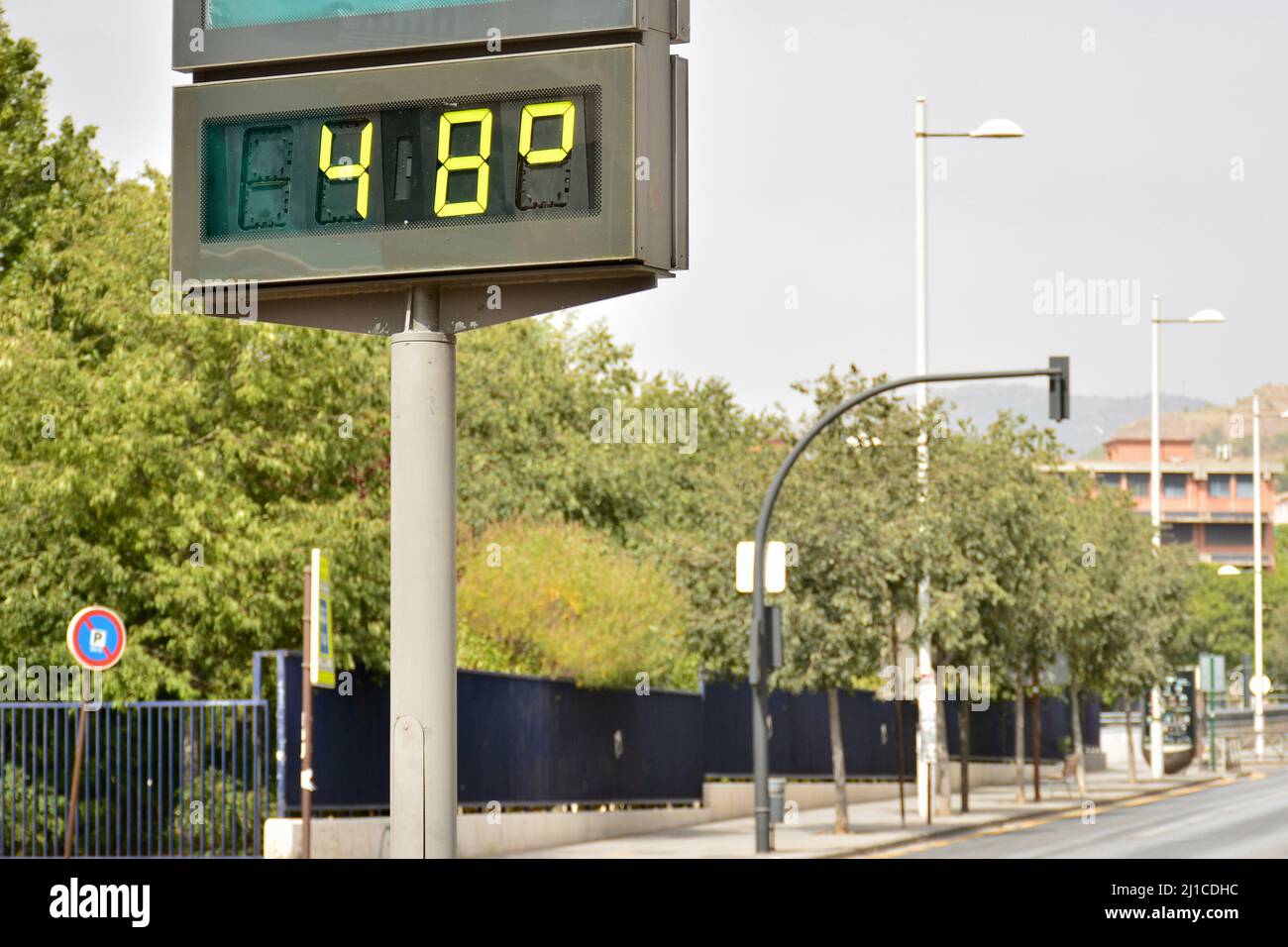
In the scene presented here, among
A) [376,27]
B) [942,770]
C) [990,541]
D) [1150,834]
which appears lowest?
[1150,834]

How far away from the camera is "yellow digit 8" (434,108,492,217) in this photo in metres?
5.88

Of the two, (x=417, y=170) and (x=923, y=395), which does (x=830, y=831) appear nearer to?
(x=923, y=395)

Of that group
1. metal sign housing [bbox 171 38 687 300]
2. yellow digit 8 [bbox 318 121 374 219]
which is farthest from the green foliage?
yellow digit 8 [bbox 318 121 374 219]

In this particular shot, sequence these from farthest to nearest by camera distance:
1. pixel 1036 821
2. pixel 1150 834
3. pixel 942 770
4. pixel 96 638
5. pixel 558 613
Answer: pixel 942 770 < pixel 1036 821 < pixel 558 613 < pixel 1150 834 < pixel 96 638

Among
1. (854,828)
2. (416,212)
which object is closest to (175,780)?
(854,828)

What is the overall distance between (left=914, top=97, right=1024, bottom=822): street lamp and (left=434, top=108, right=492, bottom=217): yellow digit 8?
29457 mm

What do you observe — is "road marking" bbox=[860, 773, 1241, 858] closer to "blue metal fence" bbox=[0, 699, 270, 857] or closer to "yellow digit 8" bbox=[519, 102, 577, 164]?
"blue metal fence" bbox=[0, 699, 270, 857]

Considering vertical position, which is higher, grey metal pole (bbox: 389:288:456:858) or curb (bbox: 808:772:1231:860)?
grey metal pole (bbox: 389:288:456:858)

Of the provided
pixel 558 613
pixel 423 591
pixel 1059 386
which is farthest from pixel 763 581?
pixel 423 591

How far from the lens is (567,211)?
579 centimetres

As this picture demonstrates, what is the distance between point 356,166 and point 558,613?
25.7m

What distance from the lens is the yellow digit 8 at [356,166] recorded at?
6.00 m

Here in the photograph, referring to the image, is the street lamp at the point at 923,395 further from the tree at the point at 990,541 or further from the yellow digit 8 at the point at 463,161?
the yellow digit 8 at the point at 463,161

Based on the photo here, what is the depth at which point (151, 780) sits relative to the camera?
2247 cm
